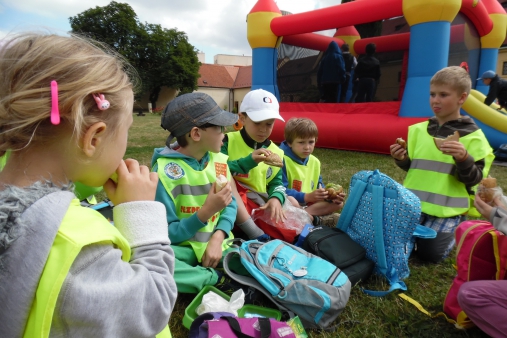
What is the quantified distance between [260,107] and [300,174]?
0.81 m

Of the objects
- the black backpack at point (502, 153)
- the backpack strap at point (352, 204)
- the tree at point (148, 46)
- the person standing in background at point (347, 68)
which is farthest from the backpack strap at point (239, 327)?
the tree at point (148, 46)

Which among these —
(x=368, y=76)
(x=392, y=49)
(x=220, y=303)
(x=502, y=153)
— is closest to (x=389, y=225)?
(x=220, y=303)

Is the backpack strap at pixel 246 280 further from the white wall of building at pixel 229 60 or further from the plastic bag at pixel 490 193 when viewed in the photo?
the white wall of building at pixel 229 60

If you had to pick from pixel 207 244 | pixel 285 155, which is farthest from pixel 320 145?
pixel 207 244

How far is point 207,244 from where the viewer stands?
7.36 ft

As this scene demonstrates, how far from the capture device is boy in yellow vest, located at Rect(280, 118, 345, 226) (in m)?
3.19

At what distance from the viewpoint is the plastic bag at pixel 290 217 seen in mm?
2870

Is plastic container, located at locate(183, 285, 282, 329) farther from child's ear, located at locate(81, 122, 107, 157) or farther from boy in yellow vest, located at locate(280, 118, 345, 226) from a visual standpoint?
boy in yellow vest, located at locate(280, 118, 345, 226)

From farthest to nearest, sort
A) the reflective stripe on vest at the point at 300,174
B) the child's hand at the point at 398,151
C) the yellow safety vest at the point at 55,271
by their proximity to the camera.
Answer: the reflective stripe on vest at the point at 300,174 → the child's hand at the point at 398,151 → the yellow safety vest at the point at 55,271

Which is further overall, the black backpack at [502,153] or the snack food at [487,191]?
the black backpack at [502,153]

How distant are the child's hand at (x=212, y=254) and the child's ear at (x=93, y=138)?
1389mm

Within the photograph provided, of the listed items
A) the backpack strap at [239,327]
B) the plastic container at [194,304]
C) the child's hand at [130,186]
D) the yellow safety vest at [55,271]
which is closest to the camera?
the yellow safety vest at [55,271]

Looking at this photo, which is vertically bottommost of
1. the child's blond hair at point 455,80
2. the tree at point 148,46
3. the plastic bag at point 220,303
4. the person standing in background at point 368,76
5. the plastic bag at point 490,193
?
the plastic bag at point 220,303

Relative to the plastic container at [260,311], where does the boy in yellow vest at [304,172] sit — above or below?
above
